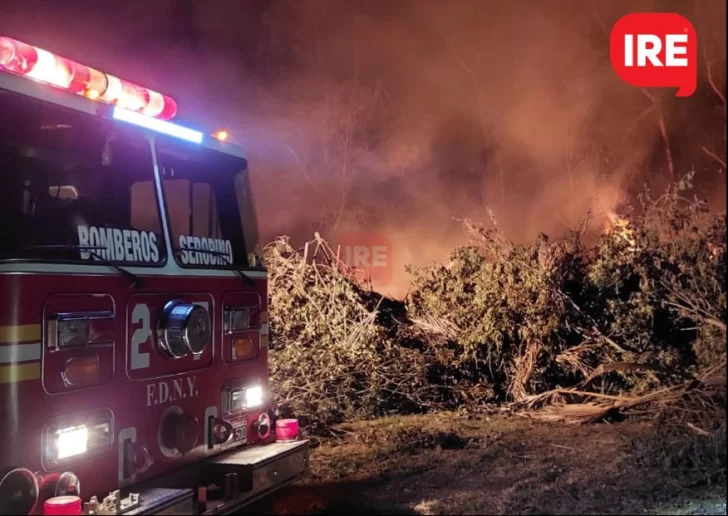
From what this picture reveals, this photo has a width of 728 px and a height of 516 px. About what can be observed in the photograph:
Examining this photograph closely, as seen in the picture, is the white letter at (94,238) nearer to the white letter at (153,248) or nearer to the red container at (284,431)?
the white letter at (153,248)

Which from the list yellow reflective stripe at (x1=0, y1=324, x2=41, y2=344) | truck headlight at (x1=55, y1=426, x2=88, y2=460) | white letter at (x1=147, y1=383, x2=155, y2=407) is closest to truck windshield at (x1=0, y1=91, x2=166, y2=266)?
yellow reflective stripe at (x1=0, y1=324, x2=41, y2=344)

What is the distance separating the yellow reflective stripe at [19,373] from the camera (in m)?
2.65

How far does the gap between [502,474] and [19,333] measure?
343 cm

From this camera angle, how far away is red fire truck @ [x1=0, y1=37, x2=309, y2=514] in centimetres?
277

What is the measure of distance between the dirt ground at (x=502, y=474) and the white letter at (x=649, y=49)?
4198 mm

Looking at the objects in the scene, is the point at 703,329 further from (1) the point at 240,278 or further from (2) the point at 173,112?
(2) the point at 173,112

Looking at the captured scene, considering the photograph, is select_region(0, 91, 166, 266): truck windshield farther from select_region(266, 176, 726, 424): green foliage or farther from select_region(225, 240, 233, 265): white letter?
select_region(266, 176, 726, 424): green foliage

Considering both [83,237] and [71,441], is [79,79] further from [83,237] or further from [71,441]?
[71,441]

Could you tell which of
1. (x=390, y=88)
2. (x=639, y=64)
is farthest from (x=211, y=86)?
(x=639, y=64)

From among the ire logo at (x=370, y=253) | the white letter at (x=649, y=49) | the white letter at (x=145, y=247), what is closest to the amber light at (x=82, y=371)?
the white letter at (x=145, y=247)

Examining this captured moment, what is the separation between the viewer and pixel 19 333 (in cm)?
269

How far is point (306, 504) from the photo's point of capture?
176 inches

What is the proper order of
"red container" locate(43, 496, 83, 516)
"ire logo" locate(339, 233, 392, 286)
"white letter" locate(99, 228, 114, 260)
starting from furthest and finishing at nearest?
"ire logo" locate(339, 233, 392, 286)
"white letter" locate(99, 228, 114, 260)
"red container" locate(43, 496, 83, 516)

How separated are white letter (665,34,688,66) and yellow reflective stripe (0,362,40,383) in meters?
7.28
